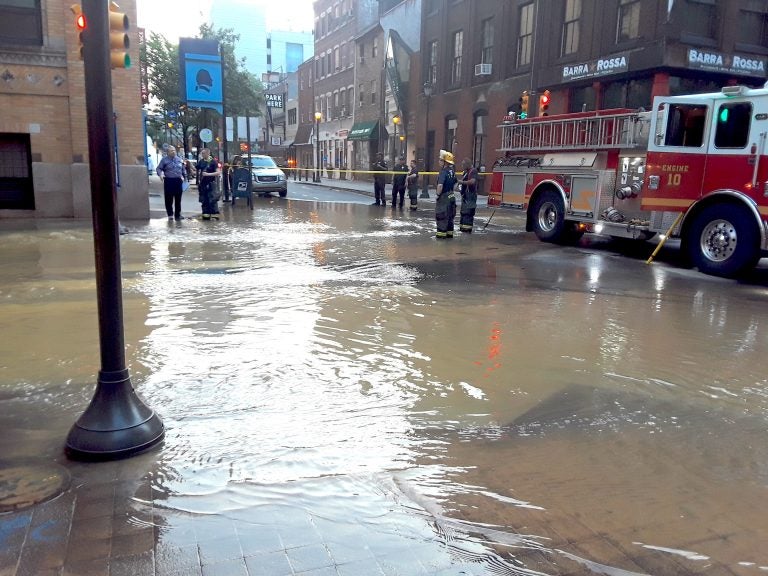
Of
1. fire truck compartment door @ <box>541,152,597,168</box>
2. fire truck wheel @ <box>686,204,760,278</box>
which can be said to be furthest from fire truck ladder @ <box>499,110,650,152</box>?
fire truck wheel @ <box>686,204,760,278</box>

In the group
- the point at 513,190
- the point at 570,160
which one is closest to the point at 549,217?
the point at 513,190

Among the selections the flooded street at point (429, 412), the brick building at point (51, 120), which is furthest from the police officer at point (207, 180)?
the flooded street at point (429, 412)

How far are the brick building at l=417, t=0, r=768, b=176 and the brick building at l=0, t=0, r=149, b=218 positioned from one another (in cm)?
1123

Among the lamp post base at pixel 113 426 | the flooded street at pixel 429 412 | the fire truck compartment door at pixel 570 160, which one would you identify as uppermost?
the fire truck compartment door at pixel 570 160

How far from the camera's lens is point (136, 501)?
3.26m

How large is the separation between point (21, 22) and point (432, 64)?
2344cm

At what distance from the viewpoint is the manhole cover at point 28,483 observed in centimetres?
322

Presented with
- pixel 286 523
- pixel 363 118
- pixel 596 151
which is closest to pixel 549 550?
pixel 286 523

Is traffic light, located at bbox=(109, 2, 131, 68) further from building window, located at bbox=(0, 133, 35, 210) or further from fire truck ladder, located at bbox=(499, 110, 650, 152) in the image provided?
building window, located at bbox=(0, 133, 35, 210)

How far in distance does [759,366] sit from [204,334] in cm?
499

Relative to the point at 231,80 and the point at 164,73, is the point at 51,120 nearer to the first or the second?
the point at 164,73

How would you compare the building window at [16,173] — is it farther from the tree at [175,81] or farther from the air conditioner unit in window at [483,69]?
the tree at [175,81]

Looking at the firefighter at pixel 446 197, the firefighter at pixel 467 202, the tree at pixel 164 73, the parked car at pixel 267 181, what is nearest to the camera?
the firefighter at pixel 446 197

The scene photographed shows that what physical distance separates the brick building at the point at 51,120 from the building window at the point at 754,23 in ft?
61.7
